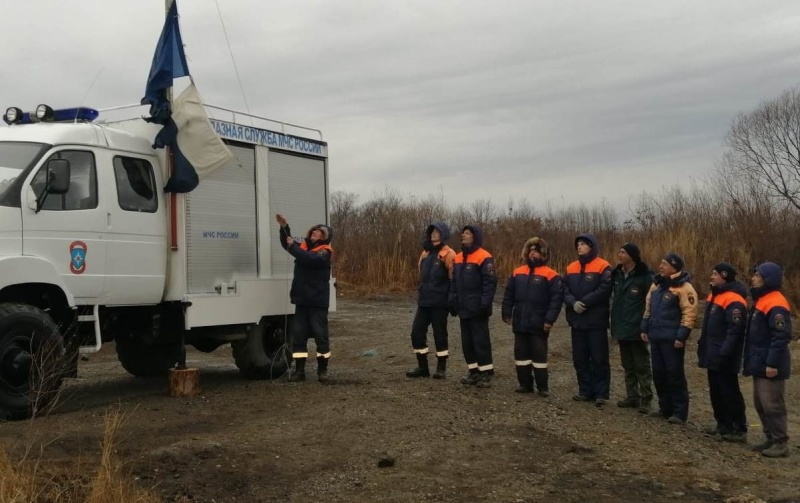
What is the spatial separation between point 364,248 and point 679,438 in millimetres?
18884

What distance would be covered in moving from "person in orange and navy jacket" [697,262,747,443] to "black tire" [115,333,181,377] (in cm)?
639

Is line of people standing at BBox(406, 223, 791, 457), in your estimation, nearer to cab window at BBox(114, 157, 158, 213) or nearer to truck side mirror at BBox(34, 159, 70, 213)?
cab window at BBox(114, 157, 158, 213)

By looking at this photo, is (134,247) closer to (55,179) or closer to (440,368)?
(55,179)

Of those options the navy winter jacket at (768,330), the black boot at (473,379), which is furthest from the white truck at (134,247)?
the navy winter jacket at (768,330)

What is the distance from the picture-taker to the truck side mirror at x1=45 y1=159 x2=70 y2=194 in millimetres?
7785

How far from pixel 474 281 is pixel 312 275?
6.34 ft

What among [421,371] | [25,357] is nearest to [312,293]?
[421,371]

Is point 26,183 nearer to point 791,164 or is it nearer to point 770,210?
point 770,210

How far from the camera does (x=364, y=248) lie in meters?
26.4

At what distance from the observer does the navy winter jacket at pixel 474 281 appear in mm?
9719

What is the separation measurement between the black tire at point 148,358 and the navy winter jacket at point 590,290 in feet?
16.4

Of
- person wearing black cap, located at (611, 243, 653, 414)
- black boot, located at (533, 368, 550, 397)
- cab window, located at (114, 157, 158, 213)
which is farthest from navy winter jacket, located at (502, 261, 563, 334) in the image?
cab window, located at (114, 157, 158, 213)

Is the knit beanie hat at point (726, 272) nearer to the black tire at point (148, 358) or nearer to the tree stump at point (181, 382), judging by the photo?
the tree stump at point (181, 382)

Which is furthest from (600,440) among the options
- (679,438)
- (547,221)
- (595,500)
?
(547,221)
